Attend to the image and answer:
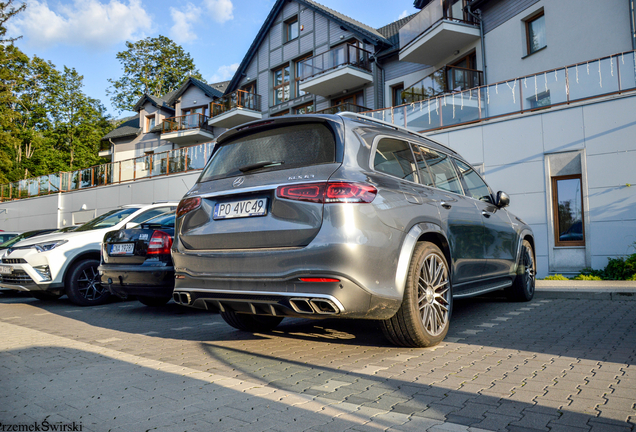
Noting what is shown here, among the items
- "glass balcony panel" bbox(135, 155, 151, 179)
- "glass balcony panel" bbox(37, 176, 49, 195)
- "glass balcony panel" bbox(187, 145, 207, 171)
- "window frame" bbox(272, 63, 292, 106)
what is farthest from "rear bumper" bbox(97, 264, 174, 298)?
"glass balcony panel" bbox(37, 176, 49, 195)

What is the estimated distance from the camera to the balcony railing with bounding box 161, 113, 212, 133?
109 ft

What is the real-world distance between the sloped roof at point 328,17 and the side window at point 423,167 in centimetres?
1980

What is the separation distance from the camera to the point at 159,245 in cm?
626

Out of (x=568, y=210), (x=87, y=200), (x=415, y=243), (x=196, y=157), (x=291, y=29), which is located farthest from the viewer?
(x=291, y=29)

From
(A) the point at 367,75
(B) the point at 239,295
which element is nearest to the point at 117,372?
(B) the point at 239,295

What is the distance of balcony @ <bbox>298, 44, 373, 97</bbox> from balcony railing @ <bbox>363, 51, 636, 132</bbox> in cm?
886

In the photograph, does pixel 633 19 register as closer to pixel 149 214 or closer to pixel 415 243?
pixel 415 243

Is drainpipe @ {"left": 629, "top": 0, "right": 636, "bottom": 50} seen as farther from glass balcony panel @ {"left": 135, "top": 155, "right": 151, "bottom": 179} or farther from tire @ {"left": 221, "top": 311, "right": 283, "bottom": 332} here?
glass balcony panel @ {"left": 135, "top": 155, "right": 151, "bottom": 179}

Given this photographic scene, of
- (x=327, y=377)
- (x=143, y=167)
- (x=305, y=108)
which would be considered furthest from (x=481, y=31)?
(x=327, y=377)

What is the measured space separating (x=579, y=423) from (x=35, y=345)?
187 inches

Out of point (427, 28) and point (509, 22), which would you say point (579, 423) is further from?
point (427, 28)

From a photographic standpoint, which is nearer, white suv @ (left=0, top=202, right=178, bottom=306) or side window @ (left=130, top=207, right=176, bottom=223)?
white suv @ (left=0, top=202, right=178, bottom=306)

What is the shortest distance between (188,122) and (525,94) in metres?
25.7

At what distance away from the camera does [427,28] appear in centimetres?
1873
